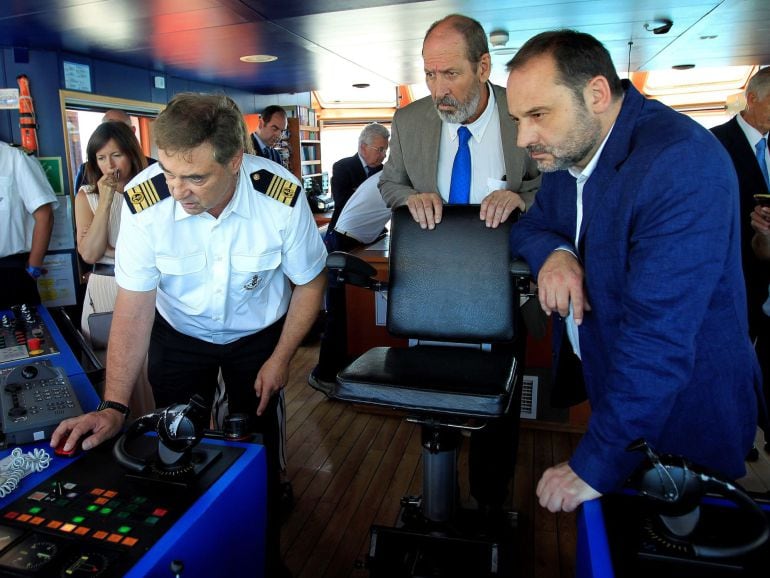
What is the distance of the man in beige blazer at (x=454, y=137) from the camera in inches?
75.5

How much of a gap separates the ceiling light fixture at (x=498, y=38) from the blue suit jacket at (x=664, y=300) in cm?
392

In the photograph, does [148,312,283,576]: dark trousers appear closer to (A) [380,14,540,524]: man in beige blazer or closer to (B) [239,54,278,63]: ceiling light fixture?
(A) [380,14,540,524]: man in beige blazer

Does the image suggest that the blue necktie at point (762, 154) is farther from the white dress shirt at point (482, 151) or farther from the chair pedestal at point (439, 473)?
the chair pedestal at point (439, 473)

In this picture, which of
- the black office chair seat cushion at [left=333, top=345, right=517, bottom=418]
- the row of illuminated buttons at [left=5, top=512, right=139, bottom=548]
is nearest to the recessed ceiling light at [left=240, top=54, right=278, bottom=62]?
the black office chair seat cushion at [left=333, top=345, right=517, bottom=418]

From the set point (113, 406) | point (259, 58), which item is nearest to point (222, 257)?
point (113, 406)

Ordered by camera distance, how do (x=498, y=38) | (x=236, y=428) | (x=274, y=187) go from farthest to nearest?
(x=498, y=38) < (x=274, y=187) < (x=236, y=428)

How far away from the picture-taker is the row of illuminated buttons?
0.92m

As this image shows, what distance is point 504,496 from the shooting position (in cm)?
216

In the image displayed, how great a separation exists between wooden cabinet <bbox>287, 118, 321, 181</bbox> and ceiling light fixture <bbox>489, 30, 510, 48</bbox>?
11.7ft

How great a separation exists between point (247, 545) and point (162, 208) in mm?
900

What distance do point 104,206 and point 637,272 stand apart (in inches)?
97.3

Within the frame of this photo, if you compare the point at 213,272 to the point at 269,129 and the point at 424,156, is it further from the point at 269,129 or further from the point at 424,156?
the point at 269,129

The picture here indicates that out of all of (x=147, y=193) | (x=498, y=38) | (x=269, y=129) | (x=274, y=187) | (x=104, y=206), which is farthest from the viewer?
(x=269, y=129)

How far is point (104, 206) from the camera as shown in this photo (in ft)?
9.00
